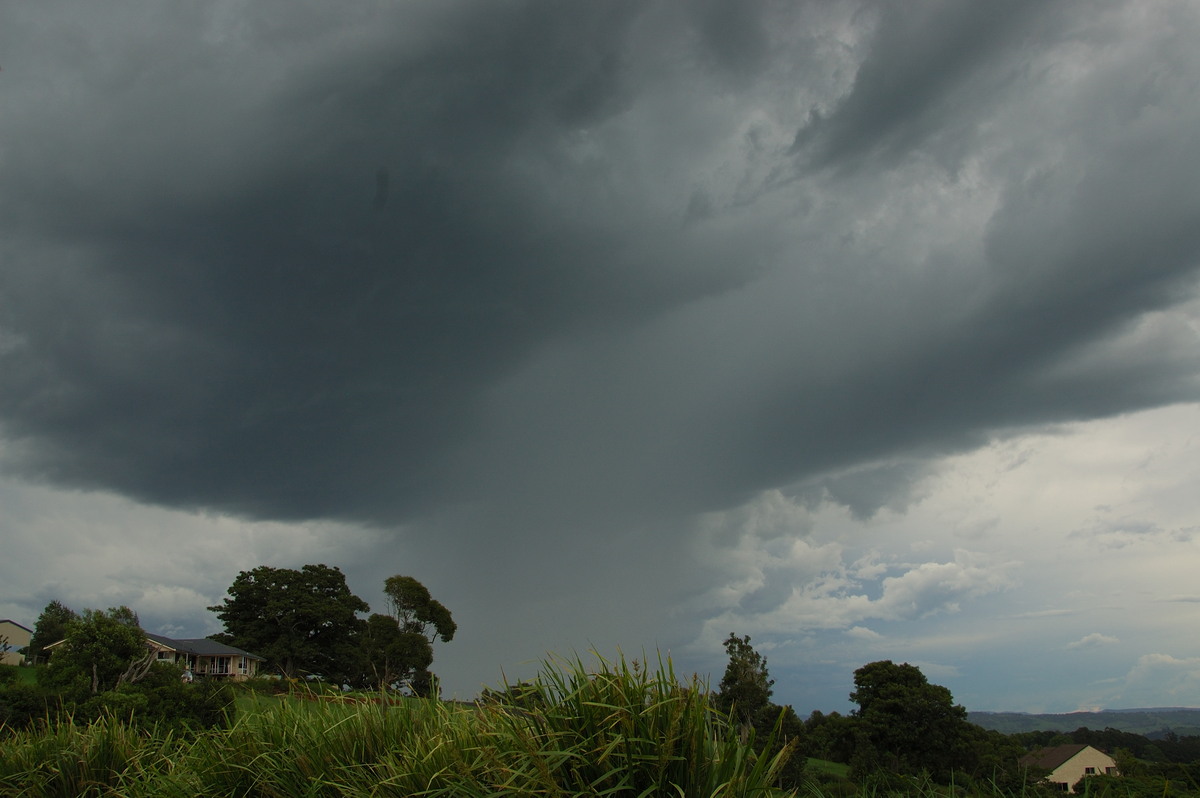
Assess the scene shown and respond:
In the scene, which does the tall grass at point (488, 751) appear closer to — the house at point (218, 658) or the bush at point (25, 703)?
the bush at point (25, 703)

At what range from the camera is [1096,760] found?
9100 centimetres

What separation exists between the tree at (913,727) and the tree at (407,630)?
4298 cm

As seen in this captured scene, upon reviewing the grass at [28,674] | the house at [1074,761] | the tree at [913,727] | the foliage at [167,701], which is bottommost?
the house at [1074,761]

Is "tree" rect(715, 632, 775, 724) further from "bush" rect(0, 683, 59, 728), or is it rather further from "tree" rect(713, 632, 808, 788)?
"bush" rect(0, 683, 59, 728)

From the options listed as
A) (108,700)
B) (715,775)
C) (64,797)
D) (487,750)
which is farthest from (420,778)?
(108,700)

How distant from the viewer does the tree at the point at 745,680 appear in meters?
61.7

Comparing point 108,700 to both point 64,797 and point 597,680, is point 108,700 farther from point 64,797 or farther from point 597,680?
point 597,680

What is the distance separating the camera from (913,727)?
63250 millimetres

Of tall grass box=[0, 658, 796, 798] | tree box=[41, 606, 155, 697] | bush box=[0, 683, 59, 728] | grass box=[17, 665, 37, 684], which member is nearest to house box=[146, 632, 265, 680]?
grass box=[17, 665, 37, 684]

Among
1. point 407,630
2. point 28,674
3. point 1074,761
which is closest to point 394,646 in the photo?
point 407,630

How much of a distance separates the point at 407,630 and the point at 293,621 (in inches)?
490

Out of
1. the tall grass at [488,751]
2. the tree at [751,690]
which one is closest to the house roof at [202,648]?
the tree at [751,690]

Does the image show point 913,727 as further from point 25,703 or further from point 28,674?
point 28,674

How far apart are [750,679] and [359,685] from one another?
153ft
